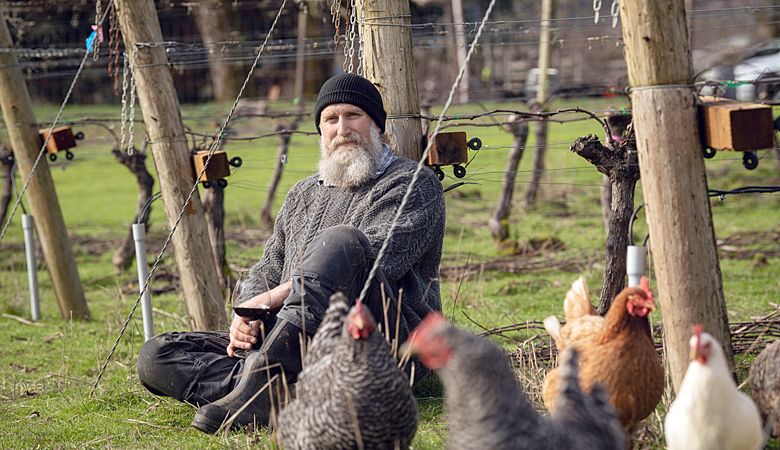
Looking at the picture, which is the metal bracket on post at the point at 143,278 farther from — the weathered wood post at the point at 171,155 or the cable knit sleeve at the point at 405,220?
the cable knit sleeve at the point at 405,220

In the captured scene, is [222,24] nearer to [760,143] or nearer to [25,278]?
[25,278]

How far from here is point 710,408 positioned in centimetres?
333

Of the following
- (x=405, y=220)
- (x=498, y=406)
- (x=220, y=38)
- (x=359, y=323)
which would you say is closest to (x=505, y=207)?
(x=405, y=220)

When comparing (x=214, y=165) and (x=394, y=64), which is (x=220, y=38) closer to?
(x=214, y=165)

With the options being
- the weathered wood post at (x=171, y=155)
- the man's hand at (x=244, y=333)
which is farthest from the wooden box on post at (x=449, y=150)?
the weathered wood post at (x=171, y=155)

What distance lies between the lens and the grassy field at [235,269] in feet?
16.6

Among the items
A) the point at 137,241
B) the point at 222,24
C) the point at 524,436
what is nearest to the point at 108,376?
the point at 137,241

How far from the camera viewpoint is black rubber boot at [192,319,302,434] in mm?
4395

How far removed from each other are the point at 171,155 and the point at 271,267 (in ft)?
4.60

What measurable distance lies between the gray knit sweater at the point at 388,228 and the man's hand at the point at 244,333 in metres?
0.30

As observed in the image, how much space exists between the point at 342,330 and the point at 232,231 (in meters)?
8.95

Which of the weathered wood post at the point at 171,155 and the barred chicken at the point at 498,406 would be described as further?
the weathered wood post at the point at 171,155

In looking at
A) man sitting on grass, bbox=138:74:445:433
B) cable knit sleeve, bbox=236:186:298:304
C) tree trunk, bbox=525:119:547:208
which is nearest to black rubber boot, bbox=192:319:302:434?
man sitting on grass, bbox=138:74:445:433

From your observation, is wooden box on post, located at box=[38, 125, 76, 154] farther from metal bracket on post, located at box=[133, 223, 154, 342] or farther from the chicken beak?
the chicken beak
